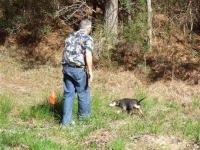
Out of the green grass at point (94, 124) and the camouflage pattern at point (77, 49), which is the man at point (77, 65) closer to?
the camouflage pattern at point (77, 49)

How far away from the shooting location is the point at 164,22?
11.3 m

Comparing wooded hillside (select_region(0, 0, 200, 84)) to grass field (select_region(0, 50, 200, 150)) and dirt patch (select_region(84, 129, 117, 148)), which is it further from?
dirt patch (select_region(84, 129, 117, 148))

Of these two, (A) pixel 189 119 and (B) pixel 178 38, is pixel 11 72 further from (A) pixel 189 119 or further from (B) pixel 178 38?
(A) pixel 189 119

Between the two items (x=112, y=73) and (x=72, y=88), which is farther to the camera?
(x=112, y=73)

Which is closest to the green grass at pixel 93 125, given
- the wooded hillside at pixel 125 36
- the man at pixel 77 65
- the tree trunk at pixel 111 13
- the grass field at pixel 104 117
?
the grass field at pixel 104 117

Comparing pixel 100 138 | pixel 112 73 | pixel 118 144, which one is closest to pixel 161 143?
pixel 118 144

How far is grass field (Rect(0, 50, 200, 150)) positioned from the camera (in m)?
5.93

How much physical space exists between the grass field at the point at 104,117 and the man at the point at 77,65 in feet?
1.18

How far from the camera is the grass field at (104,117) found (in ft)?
19.4

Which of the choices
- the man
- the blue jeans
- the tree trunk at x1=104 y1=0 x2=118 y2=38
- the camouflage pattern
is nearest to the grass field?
the blue jeans

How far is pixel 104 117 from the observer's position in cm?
727

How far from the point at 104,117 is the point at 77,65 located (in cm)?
112

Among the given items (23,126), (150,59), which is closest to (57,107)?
(23,126)

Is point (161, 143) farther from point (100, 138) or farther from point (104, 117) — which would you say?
point (104, 117)
